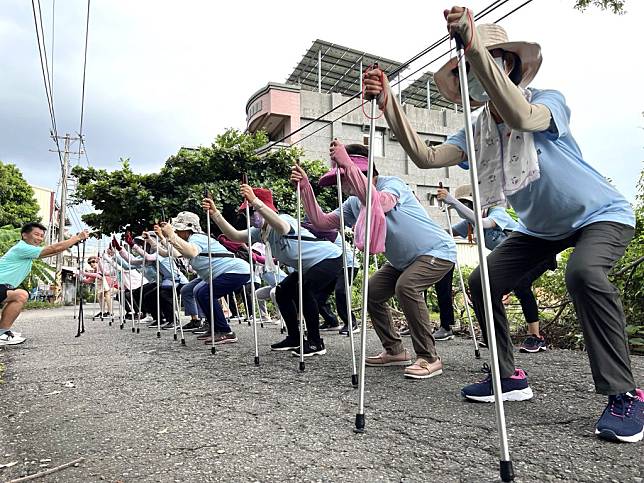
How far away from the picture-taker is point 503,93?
2273 millimetres

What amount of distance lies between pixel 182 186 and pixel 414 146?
13.7 meters

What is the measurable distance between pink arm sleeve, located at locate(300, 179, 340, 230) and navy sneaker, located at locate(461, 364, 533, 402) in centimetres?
208

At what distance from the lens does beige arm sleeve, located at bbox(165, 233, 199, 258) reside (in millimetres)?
6132

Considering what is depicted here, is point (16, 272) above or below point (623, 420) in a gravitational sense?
above

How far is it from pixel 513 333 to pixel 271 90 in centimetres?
2398

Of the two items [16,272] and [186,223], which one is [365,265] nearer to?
[186,223]

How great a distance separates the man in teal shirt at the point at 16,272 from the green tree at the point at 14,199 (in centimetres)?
2806

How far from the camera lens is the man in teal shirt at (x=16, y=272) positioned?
666cm

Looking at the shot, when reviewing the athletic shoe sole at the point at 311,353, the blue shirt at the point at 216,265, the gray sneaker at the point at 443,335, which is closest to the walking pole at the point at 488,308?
the athletic shoe sole at the point at 311,353

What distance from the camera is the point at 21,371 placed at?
15.3 ft

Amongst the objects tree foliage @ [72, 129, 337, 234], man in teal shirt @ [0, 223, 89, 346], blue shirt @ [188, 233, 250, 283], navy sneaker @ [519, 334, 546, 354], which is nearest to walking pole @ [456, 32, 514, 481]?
navy sneaker @ [519, 334, 546, 354]

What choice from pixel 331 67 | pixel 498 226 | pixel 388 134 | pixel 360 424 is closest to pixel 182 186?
pixel 498 226

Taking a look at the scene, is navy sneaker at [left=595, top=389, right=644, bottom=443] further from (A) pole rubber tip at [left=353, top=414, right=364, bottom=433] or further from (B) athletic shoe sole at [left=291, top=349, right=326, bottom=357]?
(B) athletic shoe sole at [left=291, top=349, right=326, bottom=357]

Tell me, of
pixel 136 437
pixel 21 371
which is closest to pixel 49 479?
pixel 136 437
